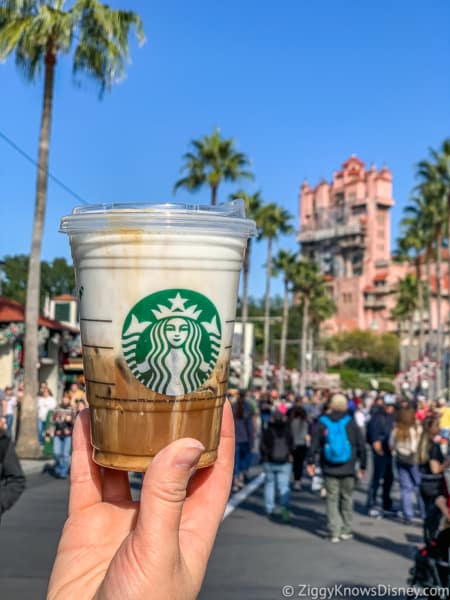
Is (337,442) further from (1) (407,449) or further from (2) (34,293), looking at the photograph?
(2) (34,293)

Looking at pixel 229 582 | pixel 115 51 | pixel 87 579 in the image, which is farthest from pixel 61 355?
pixel 87 579

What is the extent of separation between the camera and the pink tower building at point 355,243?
147625mm

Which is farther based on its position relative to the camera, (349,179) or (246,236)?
(349,179)

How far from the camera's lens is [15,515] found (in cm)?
1111

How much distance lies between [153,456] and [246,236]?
638 mm

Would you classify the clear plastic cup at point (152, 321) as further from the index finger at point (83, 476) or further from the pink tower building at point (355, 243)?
the pink tower building at point (355, 243)

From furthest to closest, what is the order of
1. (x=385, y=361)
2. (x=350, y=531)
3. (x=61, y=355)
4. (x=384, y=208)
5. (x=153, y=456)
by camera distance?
(x=384, y=208)
(x=385, y=361)
(x=61, y=355)
(x=350, y=531)
(x=153, y=456)

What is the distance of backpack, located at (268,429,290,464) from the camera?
12320 millimetres

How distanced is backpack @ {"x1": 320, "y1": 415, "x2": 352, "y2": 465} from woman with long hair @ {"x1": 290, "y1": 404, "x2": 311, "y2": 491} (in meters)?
4.67

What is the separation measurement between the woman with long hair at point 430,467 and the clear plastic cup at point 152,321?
6010 mm

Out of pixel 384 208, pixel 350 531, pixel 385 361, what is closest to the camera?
pixel 350 531

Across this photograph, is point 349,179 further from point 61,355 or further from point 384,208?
point 61,355

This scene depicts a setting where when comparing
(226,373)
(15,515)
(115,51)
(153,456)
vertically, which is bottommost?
(15,515)

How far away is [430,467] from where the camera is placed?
10258 millimetres
